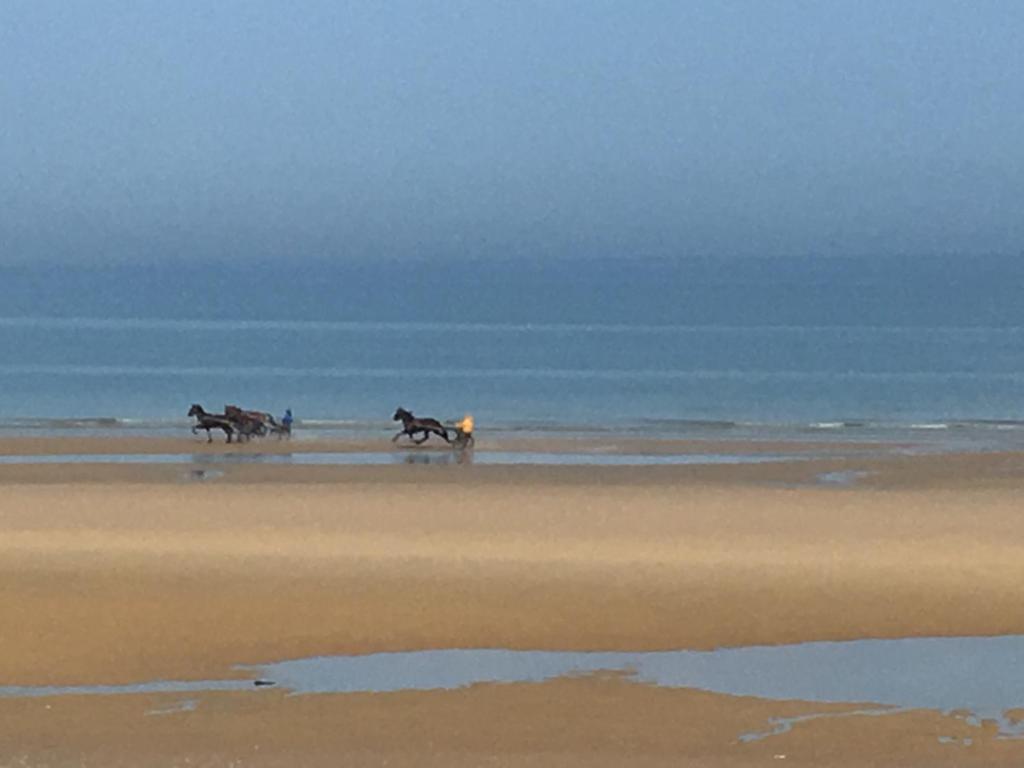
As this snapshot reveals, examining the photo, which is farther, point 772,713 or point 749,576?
point 749,576

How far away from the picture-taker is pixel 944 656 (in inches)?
426

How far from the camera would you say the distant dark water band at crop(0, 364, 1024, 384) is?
62625mm

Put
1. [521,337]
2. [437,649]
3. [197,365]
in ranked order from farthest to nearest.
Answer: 1. [521,337]
2. [197,365]
3. [437,649]

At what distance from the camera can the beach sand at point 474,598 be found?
8.56 m

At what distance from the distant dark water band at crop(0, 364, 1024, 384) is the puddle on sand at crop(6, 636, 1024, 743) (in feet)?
164

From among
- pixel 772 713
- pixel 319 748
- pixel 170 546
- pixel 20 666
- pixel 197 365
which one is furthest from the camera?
pixel 197 365

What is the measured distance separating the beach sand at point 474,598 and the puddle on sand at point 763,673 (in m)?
0.21

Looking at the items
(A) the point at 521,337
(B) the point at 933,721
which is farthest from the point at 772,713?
(A) the point at 521,337

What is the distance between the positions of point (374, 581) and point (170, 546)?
8.41ft

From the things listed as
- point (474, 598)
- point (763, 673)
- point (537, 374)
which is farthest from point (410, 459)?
point (537, 374)

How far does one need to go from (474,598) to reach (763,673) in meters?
2.91

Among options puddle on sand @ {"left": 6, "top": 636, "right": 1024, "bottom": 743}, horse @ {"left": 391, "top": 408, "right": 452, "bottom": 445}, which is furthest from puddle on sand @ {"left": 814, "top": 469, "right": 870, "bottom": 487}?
puddle on sand @ {"left": 6, "top": 636, "right": 1024, "bottom": 743}

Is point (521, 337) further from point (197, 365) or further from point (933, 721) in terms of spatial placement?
point (933, 721)

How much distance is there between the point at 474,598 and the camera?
41.5 ft
